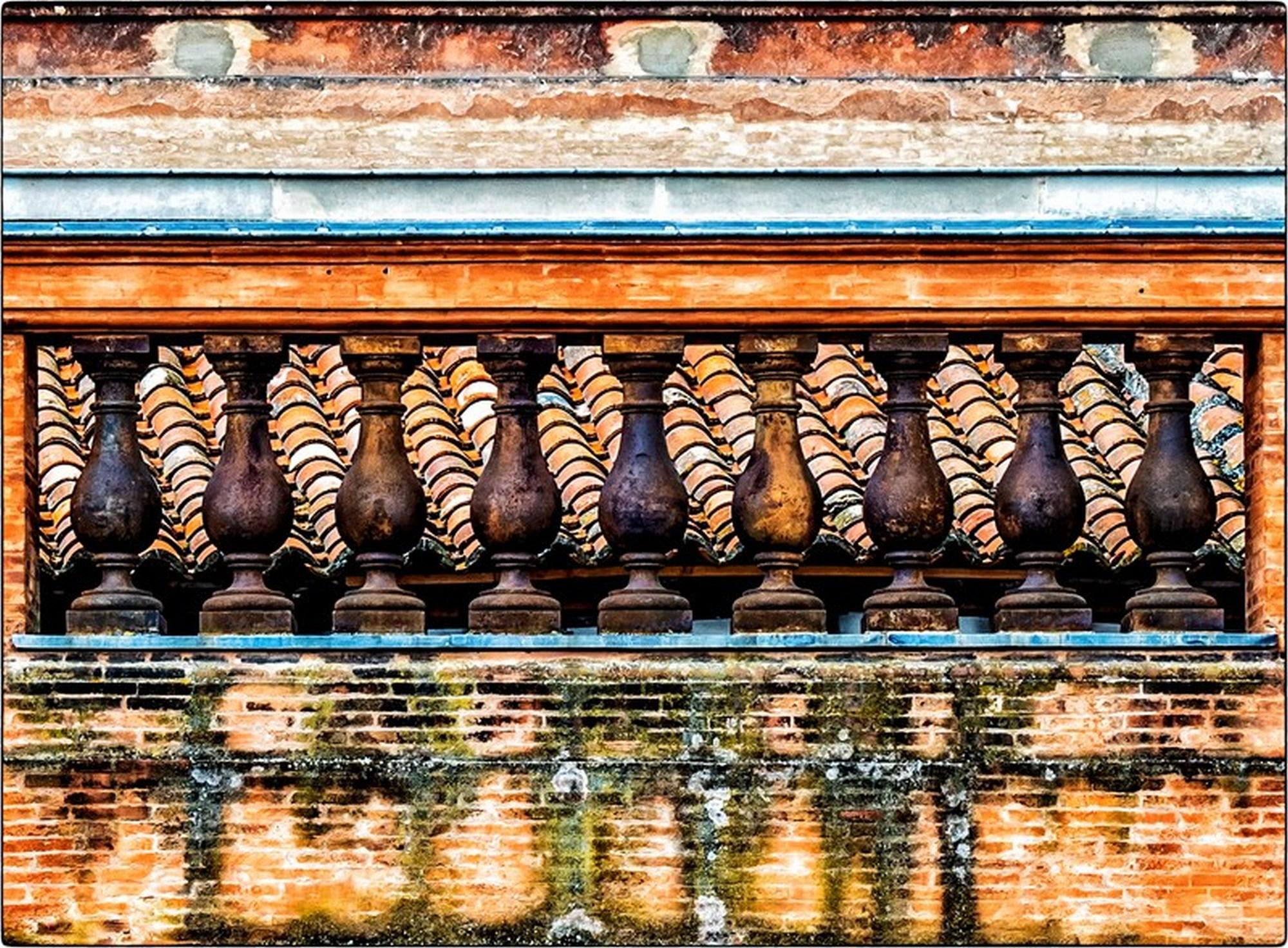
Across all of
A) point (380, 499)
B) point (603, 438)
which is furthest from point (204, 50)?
point (380, 499)

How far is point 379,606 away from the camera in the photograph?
244 inches

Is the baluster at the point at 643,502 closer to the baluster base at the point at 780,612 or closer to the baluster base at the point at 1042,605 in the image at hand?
the baluster base at the point at 780,612

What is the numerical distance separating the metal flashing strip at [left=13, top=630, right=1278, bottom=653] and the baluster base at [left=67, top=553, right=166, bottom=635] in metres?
0.05

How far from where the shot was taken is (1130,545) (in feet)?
26.5

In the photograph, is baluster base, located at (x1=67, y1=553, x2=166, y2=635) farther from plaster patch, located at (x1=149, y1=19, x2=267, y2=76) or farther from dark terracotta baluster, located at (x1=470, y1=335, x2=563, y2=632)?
plaster patch, located at (x1=149, y1=19, x2=267, y2=76)

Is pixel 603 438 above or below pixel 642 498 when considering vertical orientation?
above

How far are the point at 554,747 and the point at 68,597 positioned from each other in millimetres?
2281

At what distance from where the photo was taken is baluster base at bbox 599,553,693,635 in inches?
244

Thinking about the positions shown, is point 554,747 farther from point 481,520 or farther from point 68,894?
point 68,894

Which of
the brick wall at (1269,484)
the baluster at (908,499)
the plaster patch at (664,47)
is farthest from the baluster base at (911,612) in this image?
the plaster patch at (664,47)

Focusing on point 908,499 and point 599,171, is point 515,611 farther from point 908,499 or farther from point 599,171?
point 599,171

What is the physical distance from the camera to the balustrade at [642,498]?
6.20m

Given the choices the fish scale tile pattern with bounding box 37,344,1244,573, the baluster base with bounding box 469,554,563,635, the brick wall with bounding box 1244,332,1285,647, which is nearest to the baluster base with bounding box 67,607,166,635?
the baluster base with bounding box 469,554,563,635

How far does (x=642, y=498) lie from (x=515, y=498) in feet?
0.87
